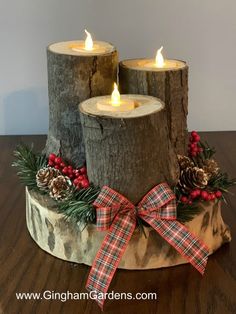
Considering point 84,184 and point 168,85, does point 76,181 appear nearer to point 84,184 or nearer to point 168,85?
point 84,184

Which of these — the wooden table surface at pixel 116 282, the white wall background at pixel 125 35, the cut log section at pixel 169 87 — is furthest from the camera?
the white wall background at pixel 125 35

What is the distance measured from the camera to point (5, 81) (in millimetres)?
1258

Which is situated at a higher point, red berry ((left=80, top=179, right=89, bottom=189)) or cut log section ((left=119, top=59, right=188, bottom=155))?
cut log section ((left=119, top=59, right=188, bottom=155))

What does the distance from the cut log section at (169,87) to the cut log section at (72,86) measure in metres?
0.03

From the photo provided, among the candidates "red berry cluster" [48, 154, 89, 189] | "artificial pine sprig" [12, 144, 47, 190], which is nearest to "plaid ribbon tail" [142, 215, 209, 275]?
"red berry cluster" [48, 154, 89, 189]

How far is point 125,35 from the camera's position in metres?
1.21

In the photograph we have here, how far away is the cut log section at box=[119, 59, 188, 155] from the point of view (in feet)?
2.59

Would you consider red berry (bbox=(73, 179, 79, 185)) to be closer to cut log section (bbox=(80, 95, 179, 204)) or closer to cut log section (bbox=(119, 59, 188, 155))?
cut log section (bbox=(80, 95, 179, 204))

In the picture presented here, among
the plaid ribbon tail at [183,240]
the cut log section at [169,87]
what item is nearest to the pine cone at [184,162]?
the cut log section at [169,87]

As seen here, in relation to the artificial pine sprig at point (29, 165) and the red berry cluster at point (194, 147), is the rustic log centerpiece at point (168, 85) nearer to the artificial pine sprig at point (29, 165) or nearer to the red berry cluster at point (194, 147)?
the red berry cluster at point (194, 147)

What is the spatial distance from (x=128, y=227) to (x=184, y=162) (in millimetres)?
160

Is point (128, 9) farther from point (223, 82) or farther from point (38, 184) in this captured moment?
point (38, 184)

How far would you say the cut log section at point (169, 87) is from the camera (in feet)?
2.59

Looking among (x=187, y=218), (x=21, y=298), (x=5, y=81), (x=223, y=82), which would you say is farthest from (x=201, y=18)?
(x=21, y=298)
